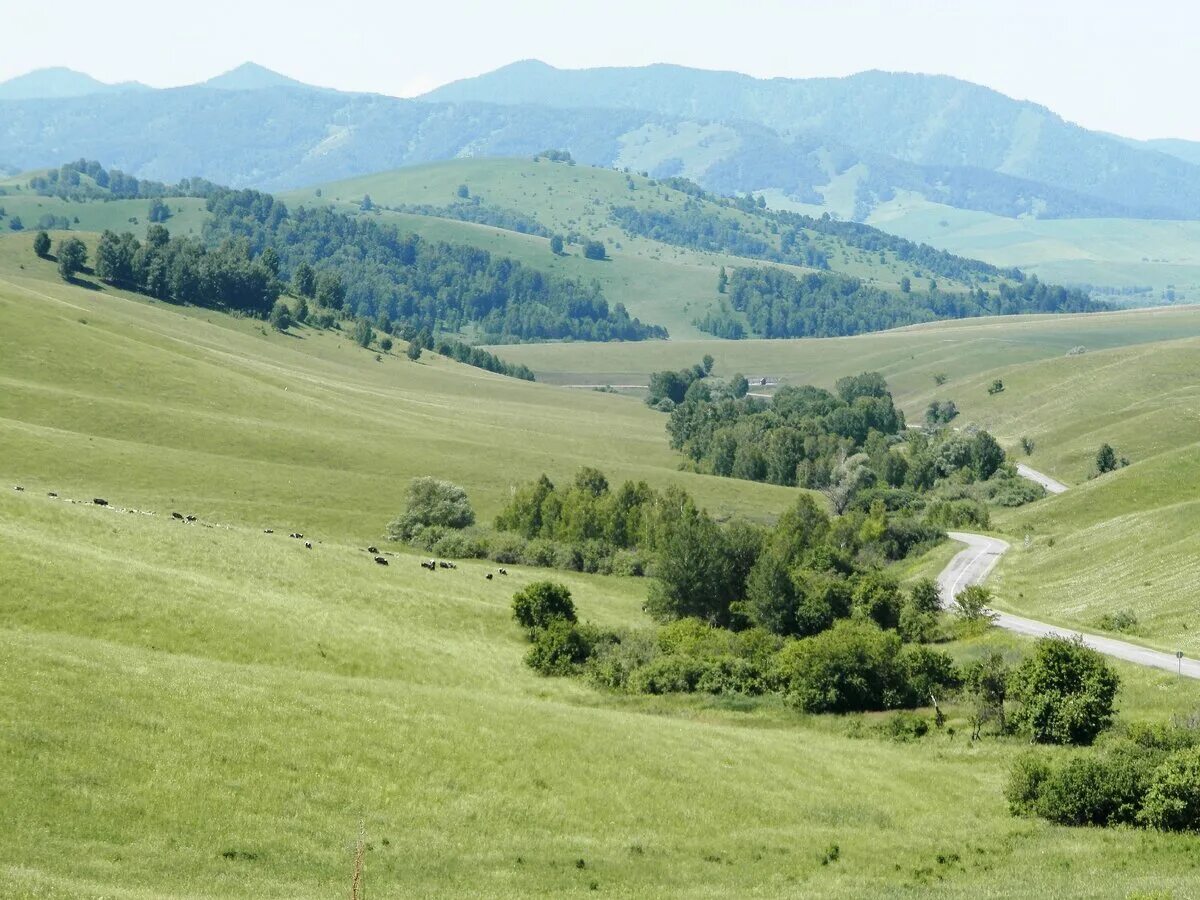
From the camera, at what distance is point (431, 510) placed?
11588 centimetres

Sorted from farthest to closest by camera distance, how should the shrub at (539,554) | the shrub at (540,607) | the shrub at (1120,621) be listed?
the shrub at (539,554), the shrub at (1120,621), the shrub at (540,607)

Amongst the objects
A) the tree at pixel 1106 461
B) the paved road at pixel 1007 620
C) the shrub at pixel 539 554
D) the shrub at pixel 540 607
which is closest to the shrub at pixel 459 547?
the shrub at pixel 539 554

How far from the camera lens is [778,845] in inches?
1682

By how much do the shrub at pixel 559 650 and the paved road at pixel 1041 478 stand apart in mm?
Result: 95750

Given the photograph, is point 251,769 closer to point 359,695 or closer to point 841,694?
point 359,695

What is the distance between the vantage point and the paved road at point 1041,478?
159 metres

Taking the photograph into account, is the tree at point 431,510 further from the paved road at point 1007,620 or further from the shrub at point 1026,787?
the shrub at point 1026,787

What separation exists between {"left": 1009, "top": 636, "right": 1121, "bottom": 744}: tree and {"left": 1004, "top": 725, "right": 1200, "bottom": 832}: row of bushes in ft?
23.9

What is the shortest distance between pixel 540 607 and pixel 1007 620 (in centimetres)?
2688

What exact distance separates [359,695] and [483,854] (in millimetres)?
12698

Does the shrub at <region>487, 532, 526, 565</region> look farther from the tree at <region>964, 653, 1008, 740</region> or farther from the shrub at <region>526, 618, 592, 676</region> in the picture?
the tree at <region>964, 653, 1008, 740</region>

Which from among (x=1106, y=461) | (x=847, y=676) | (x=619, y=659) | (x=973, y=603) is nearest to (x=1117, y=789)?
(x=847, y=676)

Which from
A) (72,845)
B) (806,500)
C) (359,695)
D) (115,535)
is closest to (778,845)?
(359,695)

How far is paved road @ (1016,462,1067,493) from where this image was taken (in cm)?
15915
